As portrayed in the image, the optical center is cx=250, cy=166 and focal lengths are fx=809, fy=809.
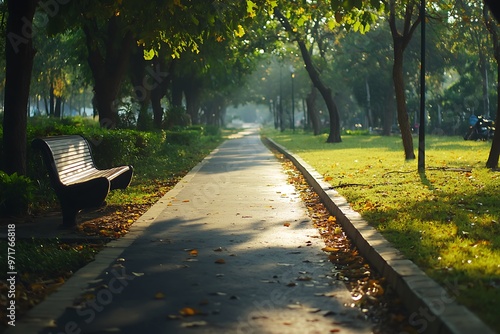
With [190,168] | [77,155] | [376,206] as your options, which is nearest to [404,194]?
[376,206]

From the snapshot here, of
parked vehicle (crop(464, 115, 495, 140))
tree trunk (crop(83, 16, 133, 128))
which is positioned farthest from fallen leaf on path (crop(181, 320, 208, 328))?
parked vehicle (crop(464, 115, 495, 140))

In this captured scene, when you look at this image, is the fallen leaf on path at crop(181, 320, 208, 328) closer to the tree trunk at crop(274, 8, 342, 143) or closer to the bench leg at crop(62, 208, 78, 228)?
the bench leg at crop(62, 208, 78, 228)

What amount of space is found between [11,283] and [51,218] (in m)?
4.01

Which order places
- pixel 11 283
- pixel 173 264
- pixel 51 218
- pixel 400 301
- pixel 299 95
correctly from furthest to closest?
pixel 299 95 < pixel 51 218 < pixel 173 264 < pixel 11 283 < pixel 400 301

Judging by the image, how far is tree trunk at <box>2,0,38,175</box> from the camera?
1133 centimetres

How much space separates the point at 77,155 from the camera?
449 inches

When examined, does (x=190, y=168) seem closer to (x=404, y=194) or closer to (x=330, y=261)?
(x=404, y=194)

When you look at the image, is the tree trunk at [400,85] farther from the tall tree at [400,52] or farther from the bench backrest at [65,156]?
the bench backrest at [65,156]

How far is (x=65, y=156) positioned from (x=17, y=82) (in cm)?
186

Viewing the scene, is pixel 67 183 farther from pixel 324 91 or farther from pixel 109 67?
pixel 324 91

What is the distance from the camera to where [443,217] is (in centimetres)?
991

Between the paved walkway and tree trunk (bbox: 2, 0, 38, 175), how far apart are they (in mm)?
2074

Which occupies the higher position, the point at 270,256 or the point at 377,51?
the point at 377,51

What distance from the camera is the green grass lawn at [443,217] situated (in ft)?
20.1
